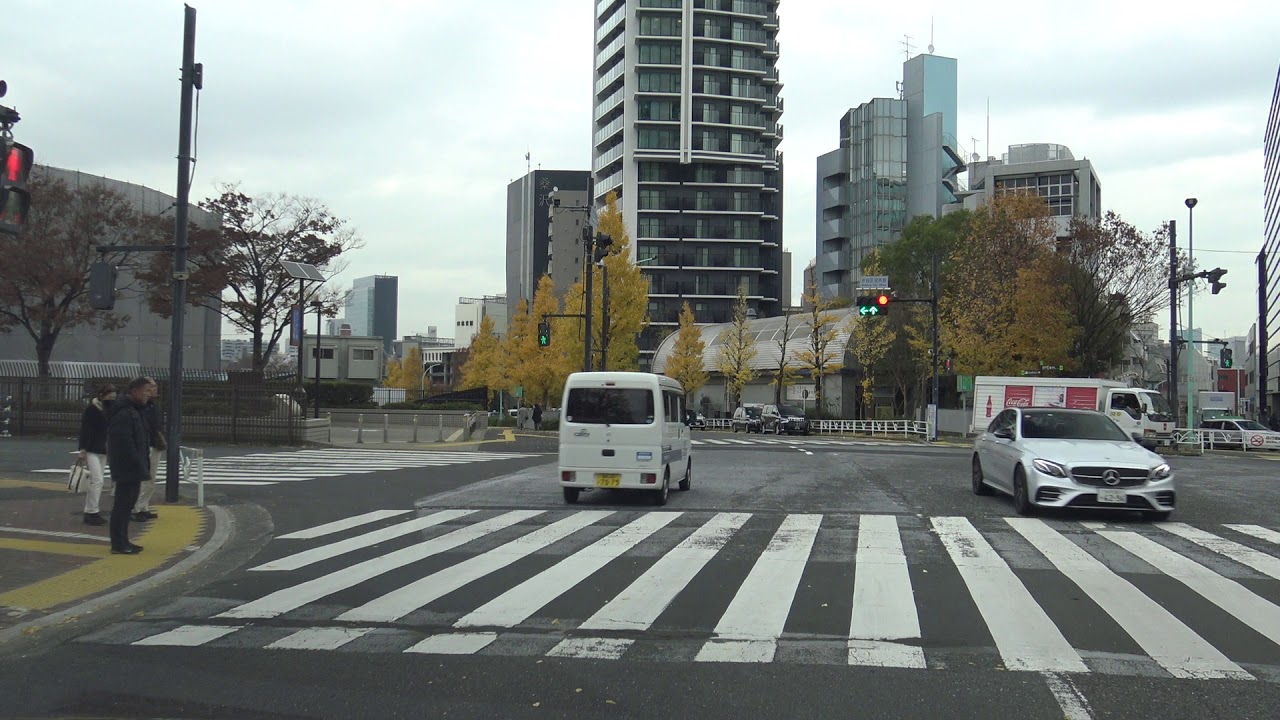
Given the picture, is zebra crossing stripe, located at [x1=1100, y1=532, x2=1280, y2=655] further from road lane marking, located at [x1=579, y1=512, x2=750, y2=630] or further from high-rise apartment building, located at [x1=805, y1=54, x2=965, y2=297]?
high-rise apartment building, located at [x1=805, y1=54, x2=965, y2=297]

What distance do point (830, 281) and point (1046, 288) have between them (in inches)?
2066

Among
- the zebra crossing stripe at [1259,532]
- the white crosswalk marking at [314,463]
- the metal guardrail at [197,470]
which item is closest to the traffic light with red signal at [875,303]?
the white crosswalk marking at [314,463]

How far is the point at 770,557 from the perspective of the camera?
376 inches

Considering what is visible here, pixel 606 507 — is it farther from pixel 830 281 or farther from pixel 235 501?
pixel 830 281

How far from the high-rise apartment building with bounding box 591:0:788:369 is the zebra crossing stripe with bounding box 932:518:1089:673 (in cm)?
7361

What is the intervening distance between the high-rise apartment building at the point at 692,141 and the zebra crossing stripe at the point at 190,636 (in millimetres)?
76444

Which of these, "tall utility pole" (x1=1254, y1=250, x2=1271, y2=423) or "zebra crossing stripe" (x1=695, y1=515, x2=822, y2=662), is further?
"tall utility pole" (x1=1254, y1=250, x2=1271, y2=423)

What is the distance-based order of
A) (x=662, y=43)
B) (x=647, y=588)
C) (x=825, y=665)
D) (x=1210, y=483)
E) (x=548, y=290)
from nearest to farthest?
1. (x=825, y=665)
2. (x=647, y=588)
3. (x=1210, y=483)
4. (x=548, y=290)
5. (x=662, y=43)

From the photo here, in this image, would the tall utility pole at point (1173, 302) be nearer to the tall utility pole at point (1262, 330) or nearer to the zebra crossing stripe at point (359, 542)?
the zebra crossing stripe at point (359, 542)

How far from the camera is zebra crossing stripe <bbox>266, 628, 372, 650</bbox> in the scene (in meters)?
6.14

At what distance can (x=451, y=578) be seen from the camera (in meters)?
8.40

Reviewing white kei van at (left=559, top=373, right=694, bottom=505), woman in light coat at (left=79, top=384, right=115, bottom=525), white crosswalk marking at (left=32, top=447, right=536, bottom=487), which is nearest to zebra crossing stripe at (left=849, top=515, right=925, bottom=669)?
white kei van at (left=559, top=373, right=694, bottom=505)

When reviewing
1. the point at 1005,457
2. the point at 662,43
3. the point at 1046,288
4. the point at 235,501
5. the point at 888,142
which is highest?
the point at 662,43

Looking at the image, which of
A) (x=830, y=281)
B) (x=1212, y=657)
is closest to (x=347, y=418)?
(x=1212, y=657)
